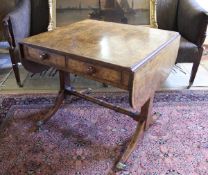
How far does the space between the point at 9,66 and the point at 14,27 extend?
83 cm

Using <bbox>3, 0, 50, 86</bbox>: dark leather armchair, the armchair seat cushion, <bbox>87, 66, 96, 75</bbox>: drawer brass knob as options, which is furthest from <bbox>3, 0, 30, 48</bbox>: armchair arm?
the armchair seat cushion

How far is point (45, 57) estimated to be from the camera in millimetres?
1504

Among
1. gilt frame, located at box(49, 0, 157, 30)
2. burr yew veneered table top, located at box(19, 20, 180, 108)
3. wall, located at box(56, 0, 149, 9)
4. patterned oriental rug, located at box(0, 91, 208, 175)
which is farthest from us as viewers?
wall, located at box(56, 0, 149, 9)

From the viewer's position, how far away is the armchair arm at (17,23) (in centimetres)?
221

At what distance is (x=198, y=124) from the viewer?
6.47 feet

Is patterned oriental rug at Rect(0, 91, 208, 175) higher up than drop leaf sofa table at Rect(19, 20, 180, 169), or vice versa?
drop leaf sofa table at Rect(19, 20, 180, 169)

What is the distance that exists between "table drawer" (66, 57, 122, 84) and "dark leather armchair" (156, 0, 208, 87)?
47.5 inches

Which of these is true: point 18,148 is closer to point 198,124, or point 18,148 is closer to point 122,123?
point 122,123

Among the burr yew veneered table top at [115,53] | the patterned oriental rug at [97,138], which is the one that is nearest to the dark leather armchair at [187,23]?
the patterned oriental rug at [97,138]

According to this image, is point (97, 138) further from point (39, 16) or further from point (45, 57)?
point (39, 16)

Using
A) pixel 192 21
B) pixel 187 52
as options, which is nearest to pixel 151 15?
pixel 192 21

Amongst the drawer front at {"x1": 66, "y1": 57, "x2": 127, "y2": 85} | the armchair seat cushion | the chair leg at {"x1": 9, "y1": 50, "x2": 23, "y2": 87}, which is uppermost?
the drawer front at {"x1": 66, "y1": 57, "x2": 127, "y2": 85}

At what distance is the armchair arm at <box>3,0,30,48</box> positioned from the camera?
86.8 inches

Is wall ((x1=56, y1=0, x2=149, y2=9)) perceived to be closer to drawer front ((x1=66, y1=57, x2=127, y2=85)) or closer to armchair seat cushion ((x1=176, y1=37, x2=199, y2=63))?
armchair seat cushion ((x1=176, y1=37, x2=199, y2=63))
